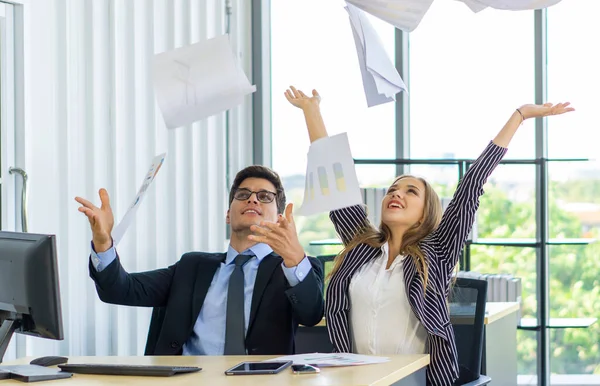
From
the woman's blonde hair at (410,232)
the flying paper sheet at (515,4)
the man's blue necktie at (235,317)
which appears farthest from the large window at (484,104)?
the flying paper sheet at (515,4)

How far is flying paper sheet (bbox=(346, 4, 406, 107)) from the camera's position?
8.79 feet

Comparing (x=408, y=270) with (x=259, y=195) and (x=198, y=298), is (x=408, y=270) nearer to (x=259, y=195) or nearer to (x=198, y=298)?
(x=259, y=195)

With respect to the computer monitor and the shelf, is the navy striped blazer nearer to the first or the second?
the computer monitor

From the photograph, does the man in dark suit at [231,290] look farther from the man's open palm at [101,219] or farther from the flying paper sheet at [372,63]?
the flying paper sheet at [372,63]

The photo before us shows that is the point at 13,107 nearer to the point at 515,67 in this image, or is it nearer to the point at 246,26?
the point at 246,26

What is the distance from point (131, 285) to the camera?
2.90 meters

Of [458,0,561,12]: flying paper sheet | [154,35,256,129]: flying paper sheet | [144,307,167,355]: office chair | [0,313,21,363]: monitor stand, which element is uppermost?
[458,0,561,12]: flying paper sheet

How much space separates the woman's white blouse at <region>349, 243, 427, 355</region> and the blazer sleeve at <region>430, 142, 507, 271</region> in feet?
0.54

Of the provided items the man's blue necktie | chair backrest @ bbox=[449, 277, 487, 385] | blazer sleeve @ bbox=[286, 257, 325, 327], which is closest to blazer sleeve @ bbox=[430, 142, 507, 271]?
chair backrest @ bbox=[449, 277, 487, 385]

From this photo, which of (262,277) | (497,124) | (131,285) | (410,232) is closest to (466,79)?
(497,124)

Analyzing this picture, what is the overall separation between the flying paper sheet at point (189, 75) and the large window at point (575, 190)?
254 cm

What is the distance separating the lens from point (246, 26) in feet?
15.9

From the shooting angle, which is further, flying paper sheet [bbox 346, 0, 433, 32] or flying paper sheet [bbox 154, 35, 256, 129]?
flying paper sheet [bbox 154, 35, 256, 129]

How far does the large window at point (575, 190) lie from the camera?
15.4 ft
